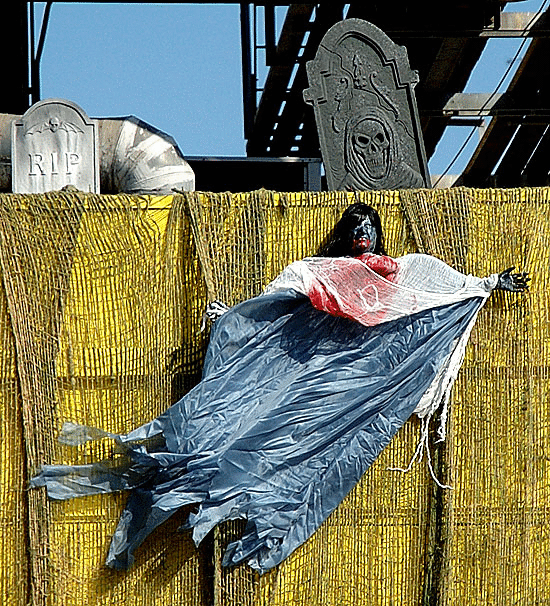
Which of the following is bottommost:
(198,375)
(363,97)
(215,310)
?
(198,375)

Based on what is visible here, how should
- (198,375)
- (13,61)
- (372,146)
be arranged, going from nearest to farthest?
(198,375) < (372,146) < (13,61)

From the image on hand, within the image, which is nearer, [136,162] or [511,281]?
[511,281]

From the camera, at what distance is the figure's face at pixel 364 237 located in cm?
532

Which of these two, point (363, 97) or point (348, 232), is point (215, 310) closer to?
point (348, 232)

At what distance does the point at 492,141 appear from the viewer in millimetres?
12633

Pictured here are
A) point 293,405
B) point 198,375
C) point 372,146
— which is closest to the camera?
point 293,405

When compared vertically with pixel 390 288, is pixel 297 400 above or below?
below

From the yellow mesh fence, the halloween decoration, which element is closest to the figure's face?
the halloween decoration

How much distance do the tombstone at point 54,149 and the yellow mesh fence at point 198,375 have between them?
3.49 feet

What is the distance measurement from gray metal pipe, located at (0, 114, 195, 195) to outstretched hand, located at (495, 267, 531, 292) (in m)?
2.60

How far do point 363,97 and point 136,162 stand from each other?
68.3 inches

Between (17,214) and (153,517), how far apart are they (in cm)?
156

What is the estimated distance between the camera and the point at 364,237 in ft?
17.5

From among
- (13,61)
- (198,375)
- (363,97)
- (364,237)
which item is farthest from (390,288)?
(13,61)
